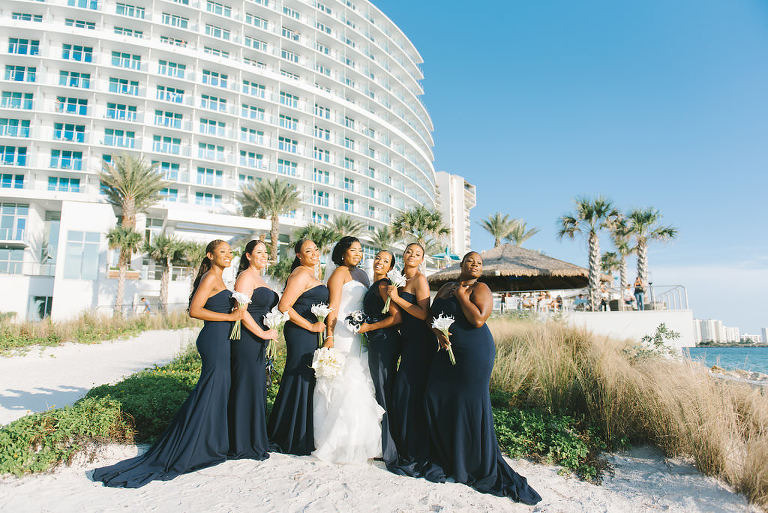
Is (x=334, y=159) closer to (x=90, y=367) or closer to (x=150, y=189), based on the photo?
(x=150, y=189)

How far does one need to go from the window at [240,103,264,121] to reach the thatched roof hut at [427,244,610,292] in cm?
3301

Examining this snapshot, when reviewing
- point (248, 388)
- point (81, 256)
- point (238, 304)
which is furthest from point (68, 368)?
point (81, 256)

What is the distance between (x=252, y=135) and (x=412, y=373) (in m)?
45.2

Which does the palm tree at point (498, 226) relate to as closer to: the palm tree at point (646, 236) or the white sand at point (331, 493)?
the palm tree at point (646, 236)

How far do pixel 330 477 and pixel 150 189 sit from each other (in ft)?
108

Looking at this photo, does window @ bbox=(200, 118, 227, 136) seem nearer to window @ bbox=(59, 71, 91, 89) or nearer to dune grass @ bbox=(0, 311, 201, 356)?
window @ bbox=(59, 71, 91, 89)

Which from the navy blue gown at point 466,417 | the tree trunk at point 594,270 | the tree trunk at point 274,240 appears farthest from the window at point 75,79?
the navy blue gown at point 466,417

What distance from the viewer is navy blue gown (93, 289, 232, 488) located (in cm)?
383

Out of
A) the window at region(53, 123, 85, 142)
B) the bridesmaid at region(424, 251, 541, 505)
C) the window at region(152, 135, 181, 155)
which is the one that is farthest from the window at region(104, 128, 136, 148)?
the bridesmaid at region(424, 251, 541, 505)

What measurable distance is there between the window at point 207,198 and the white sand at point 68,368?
93.4 ft

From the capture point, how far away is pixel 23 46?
129 feet

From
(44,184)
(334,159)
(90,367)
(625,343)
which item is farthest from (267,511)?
(334,159)

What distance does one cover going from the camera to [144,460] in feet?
12.9

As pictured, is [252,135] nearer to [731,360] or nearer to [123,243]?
[123,243]
